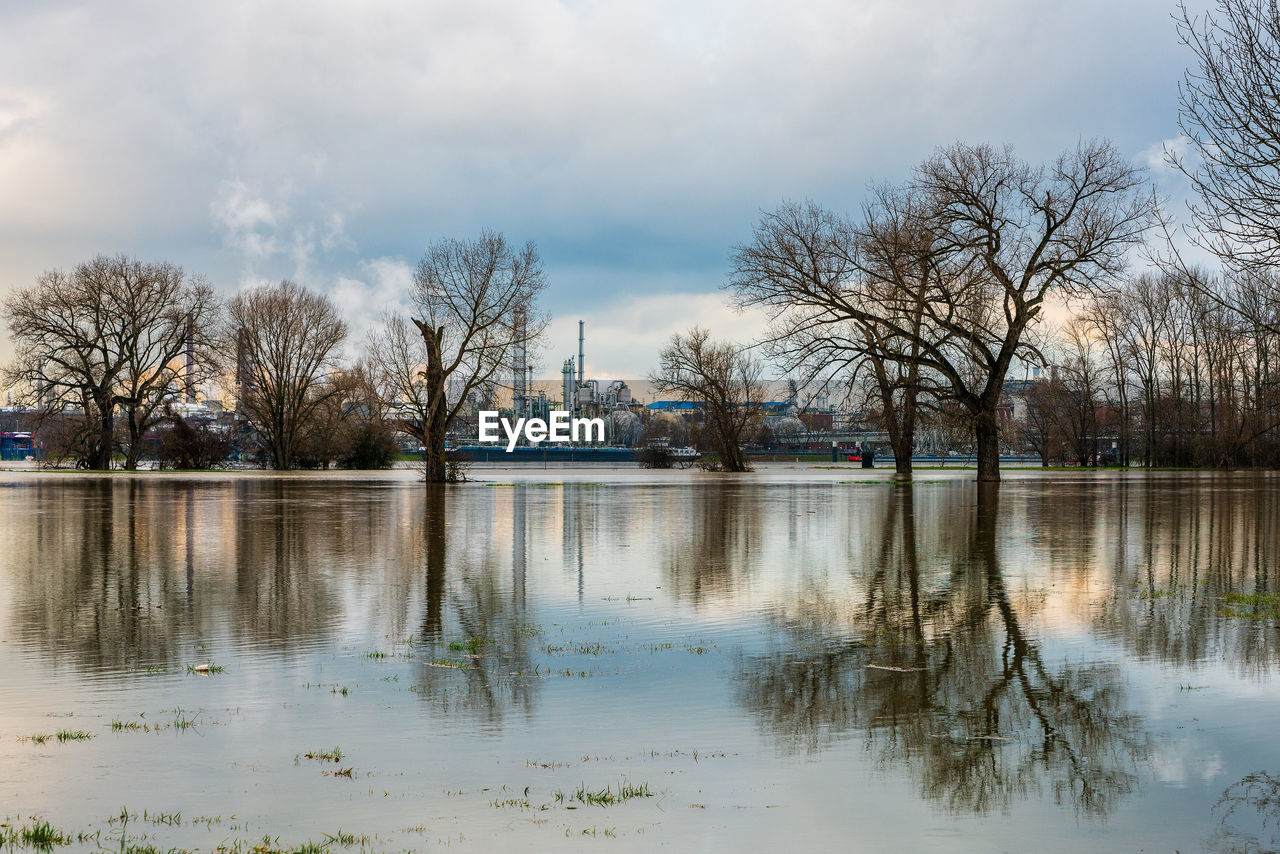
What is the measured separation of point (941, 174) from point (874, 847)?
38267 millimetres

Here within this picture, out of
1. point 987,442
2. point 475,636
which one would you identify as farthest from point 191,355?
point 475,636

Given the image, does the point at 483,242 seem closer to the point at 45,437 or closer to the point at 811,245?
the point at 811,245

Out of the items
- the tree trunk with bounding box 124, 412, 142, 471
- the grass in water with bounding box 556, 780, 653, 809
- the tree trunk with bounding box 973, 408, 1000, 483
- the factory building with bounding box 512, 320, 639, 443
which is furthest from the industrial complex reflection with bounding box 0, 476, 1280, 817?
the factory building with bounding box 512, 320, 639, 443

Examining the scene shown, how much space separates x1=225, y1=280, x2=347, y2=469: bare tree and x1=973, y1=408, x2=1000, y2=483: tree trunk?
42672 mm

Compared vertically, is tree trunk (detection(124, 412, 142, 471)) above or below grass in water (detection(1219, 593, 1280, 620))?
above

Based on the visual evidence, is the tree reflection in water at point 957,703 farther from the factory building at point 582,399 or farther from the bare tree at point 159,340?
the factory building at point 582,399

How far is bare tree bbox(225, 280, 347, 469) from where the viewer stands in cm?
6769

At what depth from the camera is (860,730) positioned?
Answer: 6160mm

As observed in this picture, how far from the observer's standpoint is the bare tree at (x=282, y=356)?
67.7 meters

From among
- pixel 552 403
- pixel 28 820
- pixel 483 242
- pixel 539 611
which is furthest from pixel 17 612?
pixel 552 403

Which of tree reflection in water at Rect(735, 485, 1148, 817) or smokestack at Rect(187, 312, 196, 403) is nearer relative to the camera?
tree reflection in water at Rect(735, 485, 1148, 817)

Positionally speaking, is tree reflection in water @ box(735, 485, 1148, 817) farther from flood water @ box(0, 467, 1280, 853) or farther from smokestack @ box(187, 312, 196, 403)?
smokestack @ box(187, 312, 196, 403)

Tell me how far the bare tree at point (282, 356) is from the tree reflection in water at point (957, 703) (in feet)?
206

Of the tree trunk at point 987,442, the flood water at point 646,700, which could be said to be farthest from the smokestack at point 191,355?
the flood water at point 646,700
